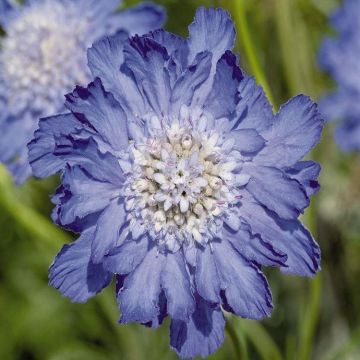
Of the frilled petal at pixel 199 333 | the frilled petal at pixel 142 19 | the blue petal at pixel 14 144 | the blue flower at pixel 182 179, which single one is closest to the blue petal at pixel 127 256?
the blue flower at pixel 182 179

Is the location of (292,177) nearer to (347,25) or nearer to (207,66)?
(207,66)

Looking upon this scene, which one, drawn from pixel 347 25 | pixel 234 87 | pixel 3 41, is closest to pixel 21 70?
pixel 3 41

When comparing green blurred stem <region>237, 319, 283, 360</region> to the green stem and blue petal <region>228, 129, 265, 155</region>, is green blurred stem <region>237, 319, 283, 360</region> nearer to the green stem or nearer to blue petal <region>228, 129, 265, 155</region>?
the green stem

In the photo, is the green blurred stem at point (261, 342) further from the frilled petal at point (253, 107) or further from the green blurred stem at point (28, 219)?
the frilled petal at point (253, 107)

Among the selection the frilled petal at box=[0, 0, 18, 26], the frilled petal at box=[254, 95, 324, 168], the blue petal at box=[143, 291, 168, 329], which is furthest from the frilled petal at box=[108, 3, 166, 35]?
the blue petal at box=[143, 291, 168, 329]

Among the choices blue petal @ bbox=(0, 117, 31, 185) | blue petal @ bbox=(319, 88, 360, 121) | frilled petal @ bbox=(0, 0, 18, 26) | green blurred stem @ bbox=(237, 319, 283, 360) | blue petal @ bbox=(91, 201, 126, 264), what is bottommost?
green blurred stem @ bbox=(237, 319, 283, 360)

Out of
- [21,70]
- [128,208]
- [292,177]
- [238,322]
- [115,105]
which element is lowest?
[238,322]
